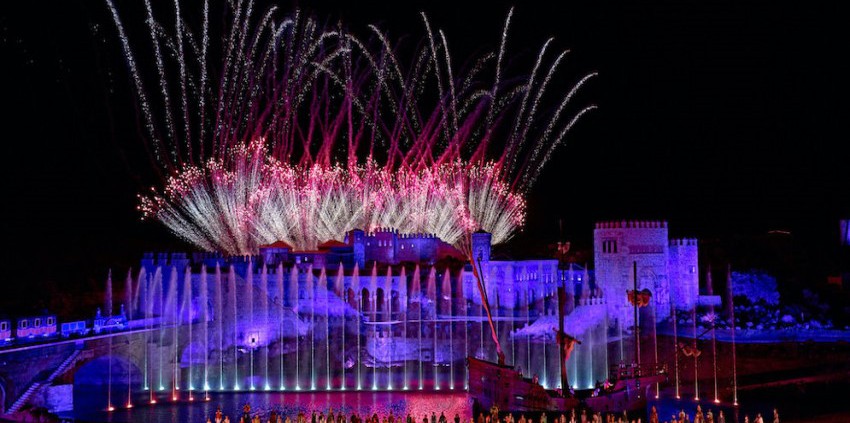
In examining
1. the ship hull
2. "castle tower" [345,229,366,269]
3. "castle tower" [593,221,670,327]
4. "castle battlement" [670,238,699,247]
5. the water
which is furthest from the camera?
"castle tower" [345,229,366,269]

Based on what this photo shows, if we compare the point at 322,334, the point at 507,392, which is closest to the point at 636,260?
the point at 322,334

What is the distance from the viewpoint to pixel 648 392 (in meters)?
31.4

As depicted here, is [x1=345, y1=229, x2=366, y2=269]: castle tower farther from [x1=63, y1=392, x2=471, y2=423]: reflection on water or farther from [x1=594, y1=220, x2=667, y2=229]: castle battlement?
[x1=63, y1=392, x2=471, y2=423]: reflection on water

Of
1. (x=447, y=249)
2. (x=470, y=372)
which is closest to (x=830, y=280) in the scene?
(x=447, y=249)

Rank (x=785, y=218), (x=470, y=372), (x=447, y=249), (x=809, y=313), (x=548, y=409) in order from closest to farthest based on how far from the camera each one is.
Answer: (x=548, y=409), (x=470, y=372), (x=809, y=313), (x=447, y=249), (x=785, y=218)

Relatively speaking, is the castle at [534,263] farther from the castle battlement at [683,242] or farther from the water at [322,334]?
the water at [322,334]

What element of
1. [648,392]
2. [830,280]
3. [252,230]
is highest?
[252,230]

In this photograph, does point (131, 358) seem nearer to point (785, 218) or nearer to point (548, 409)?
point (548, 409)

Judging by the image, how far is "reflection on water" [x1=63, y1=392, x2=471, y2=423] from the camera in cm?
2962

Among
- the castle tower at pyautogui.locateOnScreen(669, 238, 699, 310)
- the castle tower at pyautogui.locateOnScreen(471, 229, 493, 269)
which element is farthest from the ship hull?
the castle tower at pyautogui.locateOnScreen(471, 229, 493, 269)

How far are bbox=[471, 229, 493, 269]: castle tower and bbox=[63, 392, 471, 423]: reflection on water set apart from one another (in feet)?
60.6

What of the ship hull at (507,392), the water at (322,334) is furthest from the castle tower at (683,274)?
the ship hull at (507,392)

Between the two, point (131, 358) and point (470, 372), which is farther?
point (131, 358)

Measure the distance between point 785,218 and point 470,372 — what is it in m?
45.1
